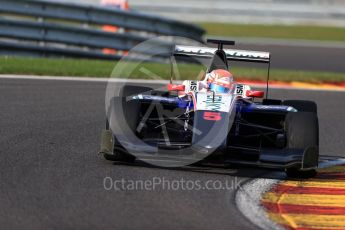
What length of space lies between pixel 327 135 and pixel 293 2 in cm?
2434

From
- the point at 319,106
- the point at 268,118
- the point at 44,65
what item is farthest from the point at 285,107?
the point at 44,65

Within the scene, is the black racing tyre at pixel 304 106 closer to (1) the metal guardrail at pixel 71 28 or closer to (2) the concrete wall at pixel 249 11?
(1) the metal guardrail at pixel 71 28

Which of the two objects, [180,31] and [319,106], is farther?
[180,31]

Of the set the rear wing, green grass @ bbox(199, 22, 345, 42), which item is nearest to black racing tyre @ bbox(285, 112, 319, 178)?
the rear wing

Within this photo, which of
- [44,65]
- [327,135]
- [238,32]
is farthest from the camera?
[238,32]

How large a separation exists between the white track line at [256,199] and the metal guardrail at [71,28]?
9.79 metres

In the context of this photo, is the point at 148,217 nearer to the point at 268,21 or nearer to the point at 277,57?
the point at 277,57

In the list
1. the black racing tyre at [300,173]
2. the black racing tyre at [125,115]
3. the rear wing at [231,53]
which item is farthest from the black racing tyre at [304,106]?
the black racing tyre at [125,115]

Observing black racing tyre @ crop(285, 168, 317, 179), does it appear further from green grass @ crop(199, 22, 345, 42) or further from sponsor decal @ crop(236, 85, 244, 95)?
green grass @ crop(199, 22, 345, 42)

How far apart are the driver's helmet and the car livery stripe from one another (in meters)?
1.21

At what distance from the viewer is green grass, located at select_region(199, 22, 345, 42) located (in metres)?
29.7

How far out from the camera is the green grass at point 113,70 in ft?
48.6

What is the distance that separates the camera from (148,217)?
607 centimetres

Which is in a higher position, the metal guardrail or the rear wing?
the rear wing
